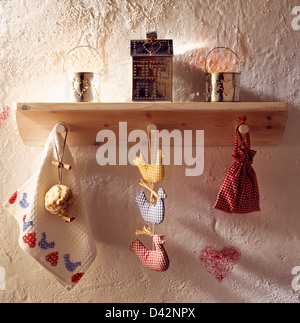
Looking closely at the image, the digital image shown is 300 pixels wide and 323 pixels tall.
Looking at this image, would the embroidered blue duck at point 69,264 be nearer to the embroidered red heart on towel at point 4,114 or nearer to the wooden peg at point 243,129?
the embroidered red heart on towel at point 4,114

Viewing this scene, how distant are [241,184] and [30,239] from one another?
557 millimetres

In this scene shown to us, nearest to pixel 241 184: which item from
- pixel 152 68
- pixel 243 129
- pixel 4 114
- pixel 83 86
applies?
pixel 243 129

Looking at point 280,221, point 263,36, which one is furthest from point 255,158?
point 263,36

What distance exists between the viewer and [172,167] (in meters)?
1.09

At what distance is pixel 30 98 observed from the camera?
3.52ft

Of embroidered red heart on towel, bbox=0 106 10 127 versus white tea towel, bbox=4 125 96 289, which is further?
embroidered red heart on towel, bbox=0 106 10 127

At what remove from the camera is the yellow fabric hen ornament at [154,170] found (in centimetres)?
95

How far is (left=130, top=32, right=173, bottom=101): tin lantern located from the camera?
947 millimetres

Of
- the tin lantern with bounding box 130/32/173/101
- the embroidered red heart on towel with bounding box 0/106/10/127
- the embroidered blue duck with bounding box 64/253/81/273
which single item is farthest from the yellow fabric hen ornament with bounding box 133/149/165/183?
the embroidered red heart on towel with bounding box 0/106/10/127

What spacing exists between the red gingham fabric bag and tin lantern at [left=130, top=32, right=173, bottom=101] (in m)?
0.22

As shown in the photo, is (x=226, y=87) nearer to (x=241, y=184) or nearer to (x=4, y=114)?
(x=241, y=184)

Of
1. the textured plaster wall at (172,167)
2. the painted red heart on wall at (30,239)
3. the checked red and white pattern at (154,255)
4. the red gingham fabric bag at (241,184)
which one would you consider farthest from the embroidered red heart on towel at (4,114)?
the red gingham fabric bag at (241,184)

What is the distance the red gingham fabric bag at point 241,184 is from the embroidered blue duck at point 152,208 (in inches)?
5.9

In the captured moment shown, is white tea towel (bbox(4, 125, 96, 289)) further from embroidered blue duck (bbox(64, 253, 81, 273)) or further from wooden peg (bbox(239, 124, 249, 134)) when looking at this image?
wooden peg (bbox(239, 124, 249, 134))
